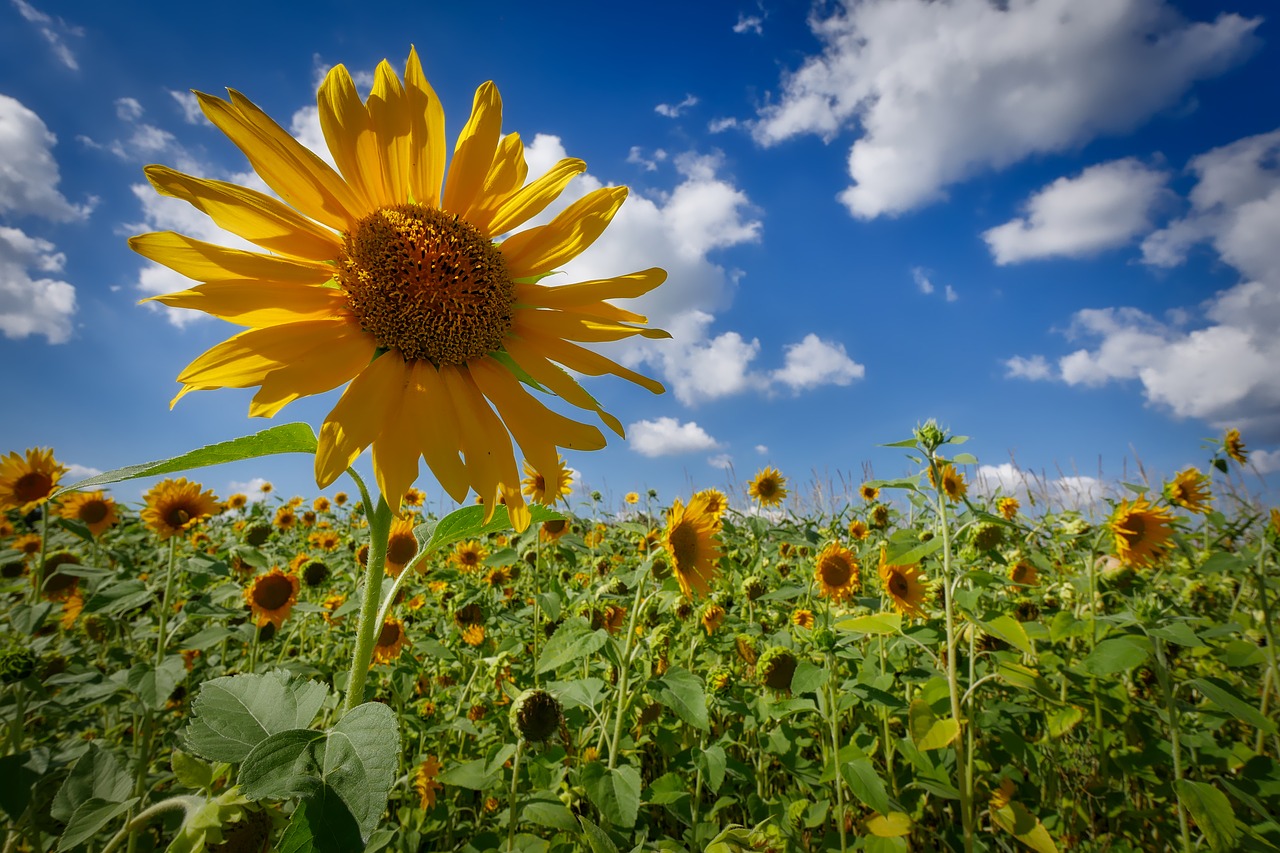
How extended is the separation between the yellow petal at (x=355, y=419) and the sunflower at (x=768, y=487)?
4872 millimetres

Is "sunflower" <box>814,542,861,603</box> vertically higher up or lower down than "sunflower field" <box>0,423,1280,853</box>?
higher up

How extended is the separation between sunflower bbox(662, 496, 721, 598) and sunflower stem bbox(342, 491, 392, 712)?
4.87 feet

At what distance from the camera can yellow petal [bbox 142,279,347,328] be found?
0.89 meters

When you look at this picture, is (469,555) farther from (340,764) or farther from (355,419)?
(340,764)

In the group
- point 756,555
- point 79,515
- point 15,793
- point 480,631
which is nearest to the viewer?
point 15,793

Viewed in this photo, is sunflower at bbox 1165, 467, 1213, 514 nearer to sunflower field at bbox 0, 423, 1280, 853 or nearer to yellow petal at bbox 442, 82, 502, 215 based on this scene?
sunflower field at bbox 0, 423, 1280, 853

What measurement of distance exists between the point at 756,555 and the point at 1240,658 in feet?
7.70

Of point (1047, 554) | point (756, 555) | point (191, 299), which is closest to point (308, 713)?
point (191, 299)

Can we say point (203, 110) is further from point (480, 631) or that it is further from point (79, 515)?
point (79, 515)

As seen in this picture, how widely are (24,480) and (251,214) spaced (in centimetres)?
395

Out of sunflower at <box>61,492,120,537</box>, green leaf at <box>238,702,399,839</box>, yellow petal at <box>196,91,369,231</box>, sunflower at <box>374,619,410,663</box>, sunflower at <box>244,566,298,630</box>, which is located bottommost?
green leaf at <box>238,702,399,839</box>

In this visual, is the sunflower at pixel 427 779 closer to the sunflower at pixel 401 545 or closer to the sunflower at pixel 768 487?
the sunflower at pixel 401 545

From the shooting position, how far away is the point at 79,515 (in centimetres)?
369

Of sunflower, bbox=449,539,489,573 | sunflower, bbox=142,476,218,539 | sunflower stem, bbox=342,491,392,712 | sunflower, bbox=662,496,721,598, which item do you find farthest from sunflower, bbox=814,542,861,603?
sunflower, bbox=142,476,218,539
